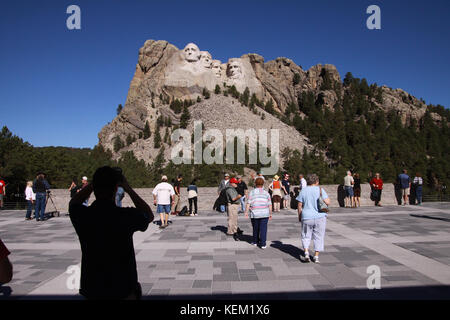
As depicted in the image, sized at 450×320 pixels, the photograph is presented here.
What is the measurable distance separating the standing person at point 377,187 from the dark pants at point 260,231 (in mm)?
10491

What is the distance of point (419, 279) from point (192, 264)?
388 centimetres

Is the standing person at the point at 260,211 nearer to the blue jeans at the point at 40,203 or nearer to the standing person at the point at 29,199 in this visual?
the blue jeans at the point at 40,203

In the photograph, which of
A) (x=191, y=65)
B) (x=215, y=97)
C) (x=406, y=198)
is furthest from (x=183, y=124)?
(x=406, y=198)

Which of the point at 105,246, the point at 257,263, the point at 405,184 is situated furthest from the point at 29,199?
the point at 405,184

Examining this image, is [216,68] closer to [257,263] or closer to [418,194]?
[418,194]

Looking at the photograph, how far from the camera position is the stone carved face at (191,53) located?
8962 cm

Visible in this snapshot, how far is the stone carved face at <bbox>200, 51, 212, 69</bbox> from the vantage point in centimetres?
9024

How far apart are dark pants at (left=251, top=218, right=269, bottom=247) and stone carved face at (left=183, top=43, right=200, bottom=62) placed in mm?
90042

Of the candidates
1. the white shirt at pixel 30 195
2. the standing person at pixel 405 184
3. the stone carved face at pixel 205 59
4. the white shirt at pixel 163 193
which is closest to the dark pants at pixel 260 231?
the white shirt at pixel 163 193

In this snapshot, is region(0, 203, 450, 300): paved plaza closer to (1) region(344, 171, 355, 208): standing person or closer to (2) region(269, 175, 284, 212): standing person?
(2) region(269, 175, 284, 212): standing person

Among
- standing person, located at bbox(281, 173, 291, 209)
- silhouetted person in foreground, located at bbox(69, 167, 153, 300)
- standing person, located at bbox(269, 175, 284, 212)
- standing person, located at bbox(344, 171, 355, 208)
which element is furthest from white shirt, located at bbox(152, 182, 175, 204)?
standing person, located at bbox(344, 171, 355, 208)

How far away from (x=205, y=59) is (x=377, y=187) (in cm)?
8491

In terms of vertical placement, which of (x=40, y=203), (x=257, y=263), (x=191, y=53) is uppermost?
(x=191, y=53)

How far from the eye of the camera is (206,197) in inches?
575
